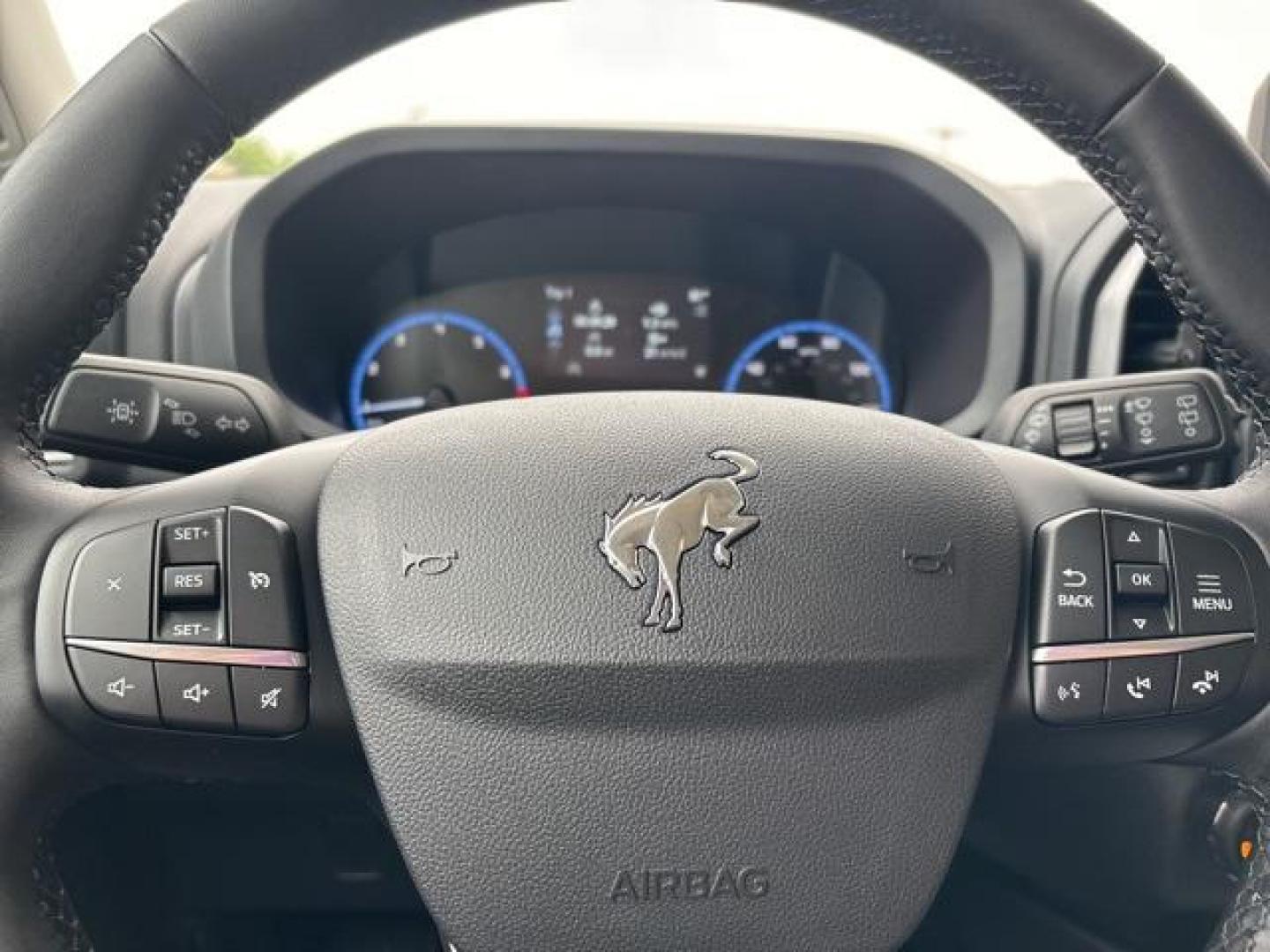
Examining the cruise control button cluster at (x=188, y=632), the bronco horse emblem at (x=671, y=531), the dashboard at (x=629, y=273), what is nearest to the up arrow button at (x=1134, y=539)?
the bronco horse emblem at (x=671, y=531)

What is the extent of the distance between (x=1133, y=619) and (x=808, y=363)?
145 cm

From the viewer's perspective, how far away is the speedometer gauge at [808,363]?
7.02ft

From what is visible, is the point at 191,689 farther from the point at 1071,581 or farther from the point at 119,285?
the point at 1071,581

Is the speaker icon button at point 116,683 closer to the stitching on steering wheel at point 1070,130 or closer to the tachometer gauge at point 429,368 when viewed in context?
the stitching on steering wheel at point 1070,130

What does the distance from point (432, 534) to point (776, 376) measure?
1491 millimetres

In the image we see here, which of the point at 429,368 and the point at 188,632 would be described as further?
the point at 429,368

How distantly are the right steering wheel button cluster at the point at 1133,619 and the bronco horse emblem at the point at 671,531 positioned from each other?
0.17 m

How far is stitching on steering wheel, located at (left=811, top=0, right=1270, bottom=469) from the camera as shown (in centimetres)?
71

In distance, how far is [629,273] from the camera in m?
2.16

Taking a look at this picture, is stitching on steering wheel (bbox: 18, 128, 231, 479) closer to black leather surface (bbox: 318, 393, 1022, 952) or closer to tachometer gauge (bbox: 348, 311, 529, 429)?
black leather surface (bbox: 318, 393, 1022, 952)

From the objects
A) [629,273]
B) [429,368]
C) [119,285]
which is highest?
[119,285]

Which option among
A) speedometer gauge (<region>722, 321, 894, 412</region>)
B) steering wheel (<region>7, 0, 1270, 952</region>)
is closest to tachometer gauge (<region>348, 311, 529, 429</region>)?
speedometer gauge (<region>722, 321, 894, 412</region>)

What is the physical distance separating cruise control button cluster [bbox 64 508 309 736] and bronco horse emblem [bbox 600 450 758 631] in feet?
0.54

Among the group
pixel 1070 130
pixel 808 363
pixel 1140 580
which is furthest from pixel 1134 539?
pixel 808 363
